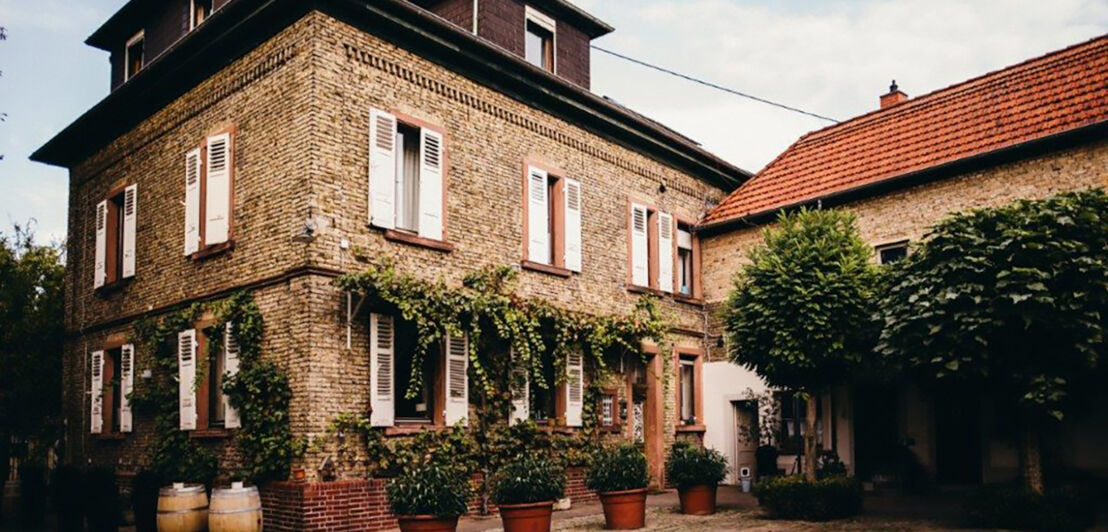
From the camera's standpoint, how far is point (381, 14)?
15047mm

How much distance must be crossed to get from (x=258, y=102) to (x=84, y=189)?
7.48m

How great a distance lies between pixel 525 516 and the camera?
12.9 meters

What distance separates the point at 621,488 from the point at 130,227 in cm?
1030

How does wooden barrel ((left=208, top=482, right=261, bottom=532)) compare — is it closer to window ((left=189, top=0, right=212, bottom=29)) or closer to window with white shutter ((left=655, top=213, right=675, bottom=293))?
window ((left=189, top=0, right=212, bottom=29))

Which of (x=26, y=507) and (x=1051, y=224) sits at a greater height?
(x=1051, y=224)

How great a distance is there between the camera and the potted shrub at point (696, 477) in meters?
16.0

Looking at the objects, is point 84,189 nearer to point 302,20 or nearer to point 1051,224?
point 302,20

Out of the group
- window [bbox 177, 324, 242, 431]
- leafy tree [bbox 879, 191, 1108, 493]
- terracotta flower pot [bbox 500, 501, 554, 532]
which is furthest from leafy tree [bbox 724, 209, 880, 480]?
window [bbox 177, 324, 242, 431]

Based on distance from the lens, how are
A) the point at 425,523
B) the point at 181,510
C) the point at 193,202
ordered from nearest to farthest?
the point at 425,523 → the point at 181,510 → the point at 193,202

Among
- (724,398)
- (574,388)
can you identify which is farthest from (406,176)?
(724,398)

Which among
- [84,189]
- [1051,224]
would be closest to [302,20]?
[84,189]

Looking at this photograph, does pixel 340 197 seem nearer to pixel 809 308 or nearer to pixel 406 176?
pixel 406 176

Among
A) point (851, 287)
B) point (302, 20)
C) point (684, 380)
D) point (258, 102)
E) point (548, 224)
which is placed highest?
point (302, 20)

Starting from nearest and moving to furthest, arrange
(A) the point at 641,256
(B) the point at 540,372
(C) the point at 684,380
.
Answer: (B) the point at 540,372, (A) the point at 641,256, (C) the point at 684,380
